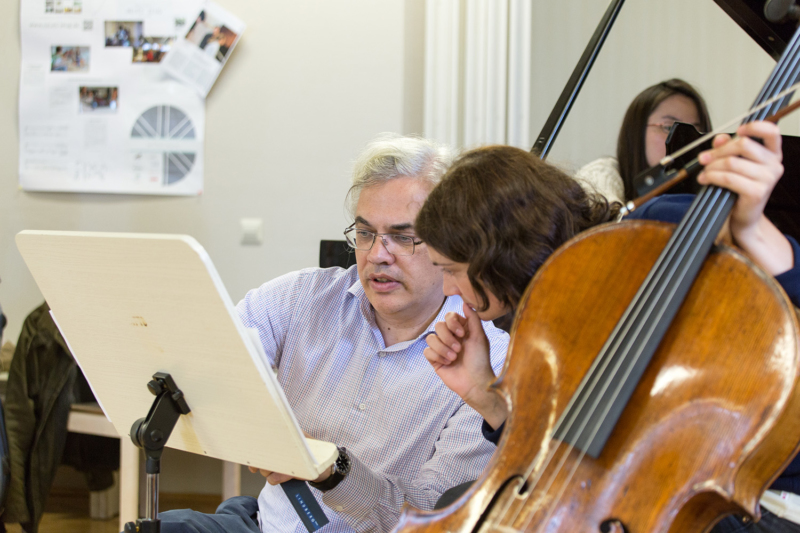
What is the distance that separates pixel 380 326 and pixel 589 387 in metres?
0.75

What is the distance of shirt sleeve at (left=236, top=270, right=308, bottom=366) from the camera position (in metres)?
1.35

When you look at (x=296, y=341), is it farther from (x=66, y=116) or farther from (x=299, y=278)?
(x=66, y=116)

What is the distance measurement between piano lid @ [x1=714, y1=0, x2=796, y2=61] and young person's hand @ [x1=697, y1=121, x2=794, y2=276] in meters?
0.54

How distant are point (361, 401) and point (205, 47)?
62.3 inches

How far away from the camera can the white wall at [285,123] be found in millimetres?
2229

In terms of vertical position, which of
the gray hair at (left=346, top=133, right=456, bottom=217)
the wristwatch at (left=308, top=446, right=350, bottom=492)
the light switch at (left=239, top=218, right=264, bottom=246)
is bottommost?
the wristwatch at (left=308, top=446, right=350, bottom=492)

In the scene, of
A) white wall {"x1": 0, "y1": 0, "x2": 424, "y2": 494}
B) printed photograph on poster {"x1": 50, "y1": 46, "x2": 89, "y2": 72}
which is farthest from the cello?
printed photograph on poster {"x1": 50, "y1": 46, "x2": 89, "y2": 72}

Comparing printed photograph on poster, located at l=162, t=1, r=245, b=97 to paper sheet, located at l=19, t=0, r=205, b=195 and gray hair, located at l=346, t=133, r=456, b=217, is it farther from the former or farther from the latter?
gray hair, located at l=346, t=133, r=456, b=217

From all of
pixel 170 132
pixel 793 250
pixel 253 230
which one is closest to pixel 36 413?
pixel 253 230

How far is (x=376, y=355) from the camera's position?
4.15 ft

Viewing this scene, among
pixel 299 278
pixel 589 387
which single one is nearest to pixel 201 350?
pixel 589 387

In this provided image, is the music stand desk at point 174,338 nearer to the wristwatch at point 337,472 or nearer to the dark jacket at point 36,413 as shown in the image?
the wristwatch at point 337,472

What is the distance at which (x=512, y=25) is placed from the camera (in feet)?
6.84

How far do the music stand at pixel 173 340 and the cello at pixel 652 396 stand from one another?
0.88 ft
